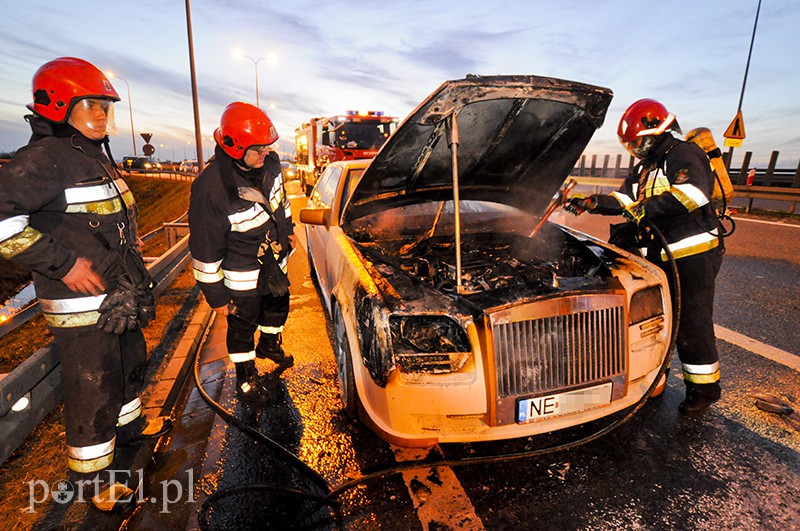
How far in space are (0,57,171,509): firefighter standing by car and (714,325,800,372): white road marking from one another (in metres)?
4.61

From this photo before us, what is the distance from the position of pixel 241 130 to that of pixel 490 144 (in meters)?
1.81

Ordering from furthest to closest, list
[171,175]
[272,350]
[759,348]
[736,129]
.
Answer: [171,175]
[736,129]
[759,348]
[272,350]

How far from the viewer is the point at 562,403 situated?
2.23m

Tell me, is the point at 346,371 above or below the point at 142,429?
above

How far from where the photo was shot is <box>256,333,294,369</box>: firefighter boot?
354 cm

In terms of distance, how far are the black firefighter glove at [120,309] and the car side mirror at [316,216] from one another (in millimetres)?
1687

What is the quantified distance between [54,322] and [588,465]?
9.41 feet

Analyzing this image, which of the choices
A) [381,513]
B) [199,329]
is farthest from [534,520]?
[199,329]

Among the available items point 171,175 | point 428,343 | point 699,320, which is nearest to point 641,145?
point 699,320

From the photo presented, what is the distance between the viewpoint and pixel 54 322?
211 cm

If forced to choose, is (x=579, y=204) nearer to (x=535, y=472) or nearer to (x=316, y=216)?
(x=535, y=472)

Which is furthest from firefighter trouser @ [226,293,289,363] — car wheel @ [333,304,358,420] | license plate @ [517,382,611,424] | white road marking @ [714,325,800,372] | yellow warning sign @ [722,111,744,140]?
yellow warning sign @ [722,111,744,140]

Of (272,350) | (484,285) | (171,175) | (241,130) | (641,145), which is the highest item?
(171,175)

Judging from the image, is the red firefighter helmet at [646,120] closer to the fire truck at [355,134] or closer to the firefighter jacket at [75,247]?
the firefighter jacket at [75,247]
